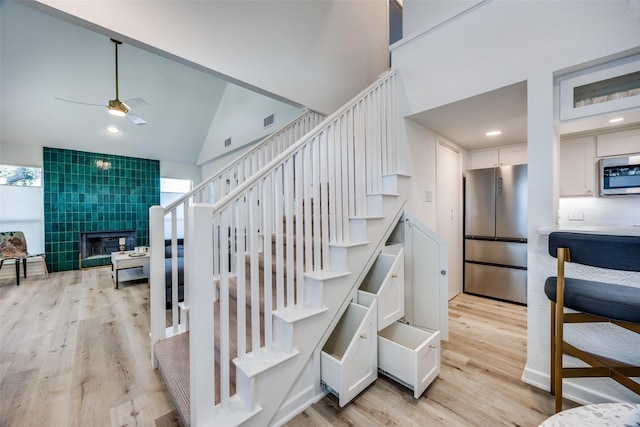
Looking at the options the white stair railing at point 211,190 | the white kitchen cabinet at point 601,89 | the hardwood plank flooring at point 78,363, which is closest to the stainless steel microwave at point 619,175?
the white kitchen cabinet at point 601,89

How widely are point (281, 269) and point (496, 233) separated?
125 inches

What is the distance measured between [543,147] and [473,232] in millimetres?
2041

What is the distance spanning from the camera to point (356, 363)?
64.9 inches

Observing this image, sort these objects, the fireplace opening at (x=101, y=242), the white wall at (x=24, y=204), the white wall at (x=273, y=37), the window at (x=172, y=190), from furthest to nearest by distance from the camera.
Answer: the window at (x=172, y=190) → the fireplace opening at (x=101, y=242) → the white wall at (x=24, y=204) → the white wall at (x=273, y=37)

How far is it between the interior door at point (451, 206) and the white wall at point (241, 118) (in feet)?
7.21

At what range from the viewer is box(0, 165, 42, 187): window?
15.5 feet

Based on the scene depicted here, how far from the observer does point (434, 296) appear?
2.28 m

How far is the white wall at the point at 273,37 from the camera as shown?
5.81ft

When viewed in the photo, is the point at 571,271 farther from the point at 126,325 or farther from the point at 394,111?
the point at 126,325

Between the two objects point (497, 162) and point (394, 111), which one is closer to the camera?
point (394, 111)

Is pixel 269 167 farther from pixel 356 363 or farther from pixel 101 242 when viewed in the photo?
pixel 101 242

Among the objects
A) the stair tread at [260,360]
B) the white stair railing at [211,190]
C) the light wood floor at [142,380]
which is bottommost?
the light wood floor at [142,380]

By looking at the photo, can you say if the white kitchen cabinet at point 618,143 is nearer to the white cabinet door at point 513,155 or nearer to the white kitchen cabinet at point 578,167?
the white kitchen cabinet at point 578,167

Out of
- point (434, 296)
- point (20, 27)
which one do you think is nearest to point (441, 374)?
point (434, 296)
